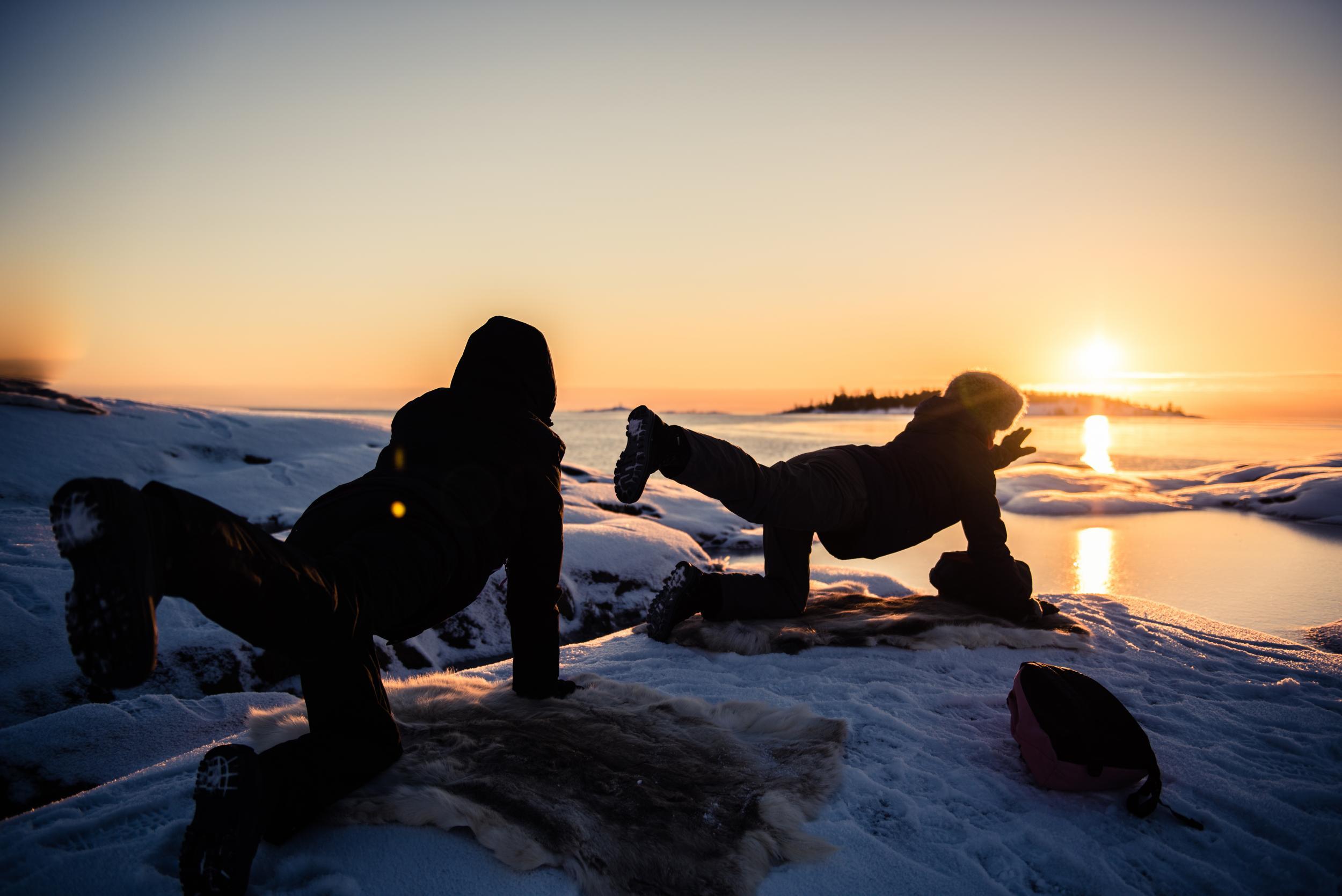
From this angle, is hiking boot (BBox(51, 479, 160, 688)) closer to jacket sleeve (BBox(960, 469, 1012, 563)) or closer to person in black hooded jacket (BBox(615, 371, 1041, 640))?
person in black hooded jacket (BBox(615, 371, 1041, 640))

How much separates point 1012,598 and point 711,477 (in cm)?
195

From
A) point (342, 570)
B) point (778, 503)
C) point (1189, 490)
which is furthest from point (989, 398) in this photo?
point (1189, 490)

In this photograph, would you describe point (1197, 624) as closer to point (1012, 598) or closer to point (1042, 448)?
point (1012, 598)

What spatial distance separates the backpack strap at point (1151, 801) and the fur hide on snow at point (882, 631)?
3.99 ft

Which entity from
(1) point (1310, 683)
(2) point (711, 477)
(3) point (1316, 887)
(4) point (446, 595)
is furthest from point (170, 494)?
(1) point (1310, 683)

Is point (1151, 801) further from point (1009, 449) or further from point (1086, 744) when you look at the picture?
point (1009, 449)

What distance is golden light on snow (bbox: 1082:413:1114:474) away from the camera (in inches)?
448

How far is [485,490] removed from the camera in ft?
6.30

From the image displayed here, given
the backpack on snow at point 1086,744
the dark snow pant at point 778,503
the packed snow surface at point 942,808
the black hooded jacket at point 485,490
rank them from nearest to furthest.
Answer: the packed snow surface at point 942,808
the black hooded jacket at point 485,490
the backpack on snow at point 1086,744
the dark snow pant at point 778,503

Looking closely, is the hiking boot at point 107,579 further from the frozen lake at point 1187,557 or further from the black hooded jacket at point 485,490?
the frozen lake at point 1187,557

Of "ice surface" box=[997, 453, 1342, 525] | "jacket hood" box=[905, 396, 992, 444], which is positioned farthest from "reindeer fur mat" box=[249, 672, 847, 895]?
"ice surface" box=[997, 453, 1342, 525]

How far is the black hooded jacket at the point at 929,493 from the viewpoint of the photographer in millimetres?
3242

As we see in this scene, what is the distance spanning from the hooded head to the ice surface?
7.72 m

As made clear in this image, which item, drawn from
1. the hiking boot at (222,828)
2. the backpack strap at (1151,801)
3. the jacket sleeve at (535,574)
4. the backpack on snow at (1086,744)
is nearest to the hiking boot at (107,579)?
the hiking boot at (222,828)
